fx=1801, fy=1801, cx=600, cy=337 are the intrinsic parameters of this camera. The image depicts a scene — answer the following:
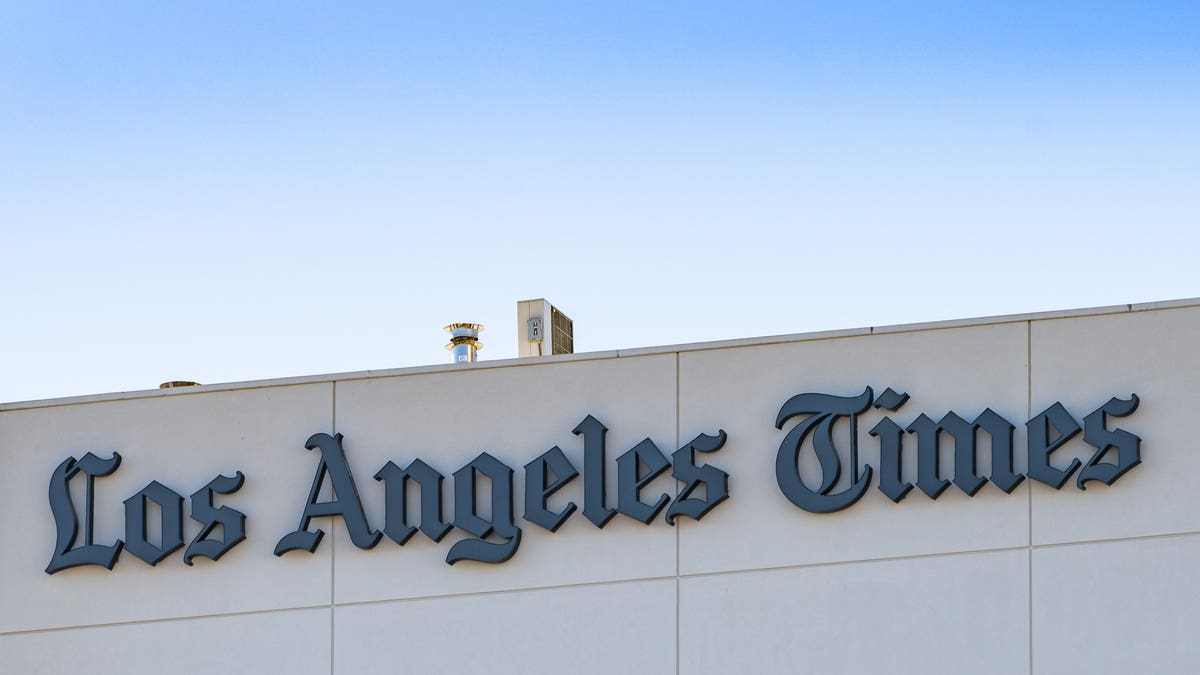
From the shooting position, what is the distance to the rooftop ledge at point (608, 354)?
1359cm

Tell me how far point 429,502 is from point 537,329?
115 inches

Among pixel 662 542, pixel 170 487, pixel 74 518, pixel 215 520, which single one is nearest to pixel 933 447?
pixel 662 542

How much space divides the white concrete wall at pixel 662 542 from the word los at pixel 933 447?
0.36 ft

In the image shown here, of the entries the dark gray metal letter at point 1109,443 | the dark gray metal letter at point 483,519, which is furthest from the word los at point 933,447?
the dark gray metal letter at point 483,519

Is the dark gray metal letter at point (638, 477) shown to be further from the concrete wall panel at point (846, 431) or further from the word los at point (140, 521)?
the word los at point (140, 521)

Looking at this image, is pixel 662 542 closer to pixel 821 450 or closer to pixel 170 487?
pixel 821 450

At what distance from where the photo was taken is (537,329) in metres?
17.2

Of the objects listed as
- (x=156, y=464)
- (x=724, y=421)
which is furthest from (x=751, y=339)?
(x=156, y=464)

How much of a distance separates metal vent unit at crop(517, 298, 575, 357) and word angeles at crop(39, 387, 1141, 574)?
2564mm

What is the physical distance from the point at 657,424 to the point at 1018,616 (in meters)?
3.17

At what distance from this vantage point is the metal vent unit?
1714 centimetres

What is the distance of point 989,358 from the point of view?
13766 millimetres

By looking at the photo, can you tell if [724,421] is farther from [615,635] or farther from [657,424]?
[615,635]

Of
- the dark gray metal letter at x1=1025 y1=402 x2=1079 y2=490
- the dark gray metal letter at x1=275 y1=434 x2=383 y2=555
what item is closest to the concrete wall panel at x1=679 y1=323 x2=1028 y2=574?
the dark gray metal letter at x1=1025 y1=402 x2=1079 y2=490
